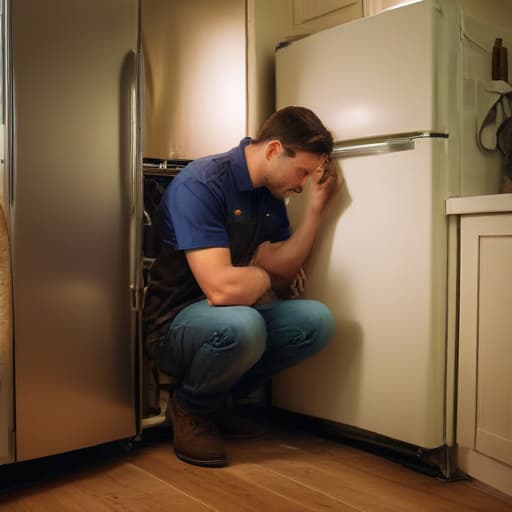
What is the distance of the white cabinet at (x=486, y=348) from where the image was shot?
4.72ft

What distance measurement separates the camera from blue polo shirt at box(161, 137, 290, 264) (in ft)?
5.13

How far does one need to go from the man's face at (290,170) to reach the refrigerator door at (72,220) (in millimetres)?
372

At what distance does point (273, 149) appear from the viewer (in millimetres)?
1643

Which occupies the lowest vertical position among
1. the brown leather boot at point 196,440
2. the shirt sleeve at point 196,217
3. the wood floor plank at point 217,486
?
the wood floor plank at point 217,486

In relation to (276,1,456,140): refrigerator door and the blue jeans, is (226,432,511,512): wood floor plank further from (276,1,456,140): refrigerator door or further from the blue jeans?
(276,1,456,140): refrigerator door

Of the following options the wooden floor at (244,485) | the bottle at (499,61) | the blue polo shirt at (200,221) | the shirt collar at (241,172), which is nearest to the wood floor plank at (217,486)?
the wooden floor at (244,485)

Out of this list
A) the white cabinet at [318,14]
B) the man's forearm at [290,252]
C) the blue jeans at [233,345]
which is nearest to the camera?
the blue jeans at [233,345]

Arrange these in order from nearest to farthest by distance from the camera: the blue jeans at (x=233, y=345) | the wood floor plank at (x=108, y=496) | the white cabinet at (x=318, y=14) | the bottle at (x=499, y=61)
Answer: the wood floor plank at (x=108, y=496)
the blue jeans at (x=233, y=345)
the bottle at (x=499, y=61)
the white cabinet at (x=318, y=14)

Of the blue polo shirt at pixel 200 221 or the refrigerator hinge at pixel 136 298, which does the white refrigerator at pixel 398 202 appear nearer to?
the blue polo shirt at pixel 200 221

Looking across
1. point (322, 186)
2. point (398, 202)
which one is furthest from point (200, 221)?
point (398, 202)

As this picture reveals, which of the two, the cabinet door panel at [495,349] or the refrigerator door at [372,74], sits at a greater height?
the refrigerator door at [372,74]

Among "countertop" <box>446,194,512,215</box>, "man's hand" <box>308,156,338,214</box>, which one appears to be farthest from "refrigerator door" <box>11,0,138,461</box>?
"countertop" <box>446,194,512,215</box>

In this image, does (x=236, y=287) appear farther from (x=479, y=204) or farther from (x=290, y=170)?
(x=479, y=204)

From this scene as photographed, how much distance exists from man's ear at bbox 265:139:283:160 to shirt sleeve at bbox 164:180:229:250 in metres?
0.17
